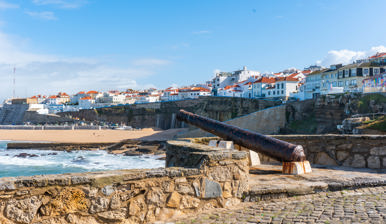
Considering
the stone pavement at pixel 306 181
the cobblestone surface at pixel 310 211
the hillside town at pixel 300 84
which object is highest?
the hillside town at pixel 300 84

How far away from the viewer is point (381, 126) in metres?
23.0

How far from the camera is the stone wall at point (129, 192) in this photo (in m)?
2.72

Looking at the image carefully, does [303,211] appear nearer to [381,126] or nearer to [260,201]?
[260,201]

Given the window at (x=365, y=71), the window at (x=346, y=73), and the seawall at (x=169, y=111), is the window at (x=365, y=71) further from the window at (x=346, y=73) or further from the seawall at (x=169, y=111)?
the seawall at (x=169, y=111)

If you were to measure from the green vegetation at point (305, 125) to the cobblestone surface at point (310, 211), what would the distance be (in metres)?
35.8

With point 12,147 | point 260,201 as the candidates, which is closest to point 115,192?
point 260,201

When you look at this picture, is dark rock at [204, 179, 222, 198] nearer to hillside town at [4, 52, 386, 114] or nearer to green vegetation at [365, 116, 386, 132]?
green vegetation at [365, 116, 386, 132]

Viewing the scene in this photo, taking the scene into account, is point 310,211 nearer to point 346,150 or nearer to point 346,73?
point 346,150

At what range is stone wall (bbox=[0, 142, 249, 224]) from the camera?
2.72m

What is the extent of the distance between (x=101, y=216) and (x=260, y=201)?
Result: 6.77 ft

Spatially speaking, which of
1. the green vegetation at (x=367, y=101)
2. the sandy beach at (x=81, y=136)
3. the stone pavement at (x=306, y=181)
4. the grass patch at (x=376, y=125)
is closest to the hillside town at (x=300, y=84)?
the green vegetation at (x=367, y=101)

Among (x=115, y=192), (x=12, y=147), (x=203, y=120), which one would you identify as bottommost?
(x=12, y=147)

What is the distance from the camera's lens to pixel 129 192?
322 centimetres

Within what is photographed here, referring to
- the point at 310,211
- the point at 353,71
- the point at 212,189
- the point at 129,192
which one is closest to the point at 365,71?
the point at 353,71
